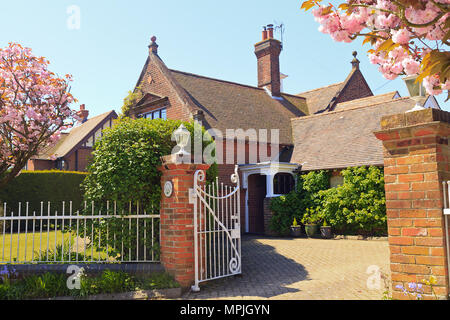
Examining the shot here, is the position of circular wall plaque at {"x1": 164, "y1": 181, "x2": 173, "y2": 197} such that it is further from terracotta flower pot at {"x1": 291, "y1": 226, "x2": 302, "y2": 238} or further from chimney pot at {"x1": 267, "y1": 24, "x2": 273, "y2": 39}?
chimney pot at {"x1": 267, "y1": 24, "x2": 273, "y2": 39}

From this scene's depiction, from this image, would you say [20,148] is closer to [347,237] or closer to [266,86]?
[347,237]

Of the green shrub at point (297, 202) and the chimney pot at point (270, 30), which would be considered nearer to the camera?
the green shrub at point (297, 202)

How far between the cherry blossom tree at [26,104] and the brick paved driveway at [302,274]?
221 inches

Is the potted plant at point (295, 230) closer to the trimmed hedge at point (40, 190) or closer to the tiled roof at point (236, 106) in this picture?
the tiled roof at point (236, 106)

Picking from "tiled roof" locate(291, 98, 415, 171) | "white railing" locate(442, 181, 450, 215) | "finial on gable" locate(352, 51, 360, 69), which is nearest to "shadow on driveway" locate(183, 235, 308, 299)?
"white railing" locate(442, 181, 450, 215)

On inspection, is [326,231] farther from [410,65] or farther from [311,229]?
[410,65]

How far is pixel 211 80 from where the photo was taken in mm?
20250

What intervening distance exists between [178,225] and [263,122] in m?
13.1

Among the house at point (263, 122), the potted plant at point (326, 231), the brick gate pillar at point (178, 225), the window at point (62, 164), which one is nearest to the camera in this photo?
the brick gate pillar at point (178, 225)

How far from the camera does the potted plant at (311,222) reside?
46.4 feet

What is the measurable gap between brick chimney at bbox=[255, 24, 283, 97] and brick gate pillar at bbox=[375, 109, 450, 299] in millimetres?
18961

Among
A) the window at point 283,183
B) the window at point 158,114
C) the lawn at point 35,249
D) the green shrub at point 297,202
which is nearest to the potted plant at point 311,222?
the green shrub at point 297,202

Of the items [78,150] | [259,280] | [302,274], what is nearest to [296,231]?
[302,274]

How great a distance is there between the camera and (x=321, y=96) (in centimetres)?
2386
